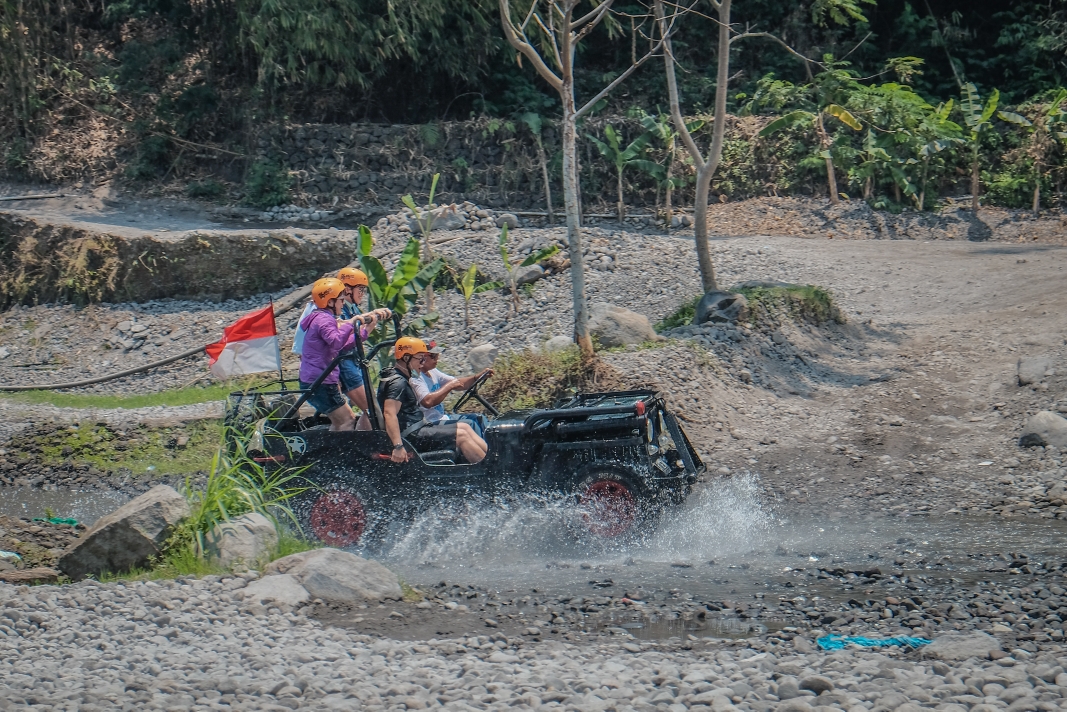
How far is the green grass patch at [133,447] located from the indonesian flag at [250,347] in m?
3.87

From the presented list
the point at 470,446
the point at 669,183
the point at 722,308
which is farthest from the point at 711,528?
the point at 669,183

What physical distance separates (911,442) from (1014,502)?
1916 millimetres

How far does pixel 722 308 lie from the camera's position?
558 inches

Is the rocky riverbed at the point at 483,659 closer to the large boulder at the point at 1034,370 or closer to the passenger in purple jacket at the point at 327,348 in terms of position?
the passenger in purple jacket at the point at 327,348

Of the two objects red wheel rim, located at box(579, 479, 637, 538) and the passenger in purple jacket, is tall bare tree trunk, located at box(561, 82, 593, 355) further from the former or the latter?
red wheel rim, located at box(579, 479, 637, 538)

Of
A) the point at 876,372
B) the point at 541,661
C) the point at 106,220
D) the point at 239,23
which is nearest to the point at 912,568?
the point at 541,661

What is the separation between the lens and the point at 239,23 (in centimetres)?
2648

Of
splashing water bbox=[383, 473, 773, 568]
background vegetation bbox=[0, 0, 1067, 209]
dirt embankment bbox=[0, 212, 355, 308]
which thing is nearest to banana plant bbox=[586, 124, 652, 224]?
background vegetation bbox=[0, 0, 1067, 209]

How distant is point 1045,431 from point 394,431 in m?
6.34

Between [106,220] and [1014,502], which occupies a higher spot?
[106,220]

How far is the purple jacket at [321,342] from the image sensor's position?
904 cm

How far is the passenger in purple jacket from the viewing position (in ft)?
29.7

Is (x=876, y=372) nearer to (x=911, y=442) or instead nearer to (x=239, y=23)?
(x=911, y=442)

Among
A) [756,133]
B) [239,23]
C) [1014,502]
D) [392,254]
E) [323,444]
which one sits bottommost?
[1014,502]
